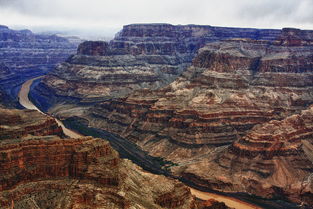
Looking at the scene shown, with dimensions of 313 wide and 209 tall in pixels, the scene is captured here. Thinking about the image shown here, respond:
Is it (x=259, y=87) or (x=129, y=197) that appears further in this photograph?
(x=259, y=87)

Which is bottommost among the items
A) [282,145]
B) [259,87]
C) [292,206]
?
[292,206]

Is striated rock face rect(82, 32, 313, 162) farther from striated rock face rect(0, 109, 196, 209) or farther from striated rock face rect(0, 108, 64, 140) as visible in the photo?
striated rock face rect(0, 109, 196, 209)

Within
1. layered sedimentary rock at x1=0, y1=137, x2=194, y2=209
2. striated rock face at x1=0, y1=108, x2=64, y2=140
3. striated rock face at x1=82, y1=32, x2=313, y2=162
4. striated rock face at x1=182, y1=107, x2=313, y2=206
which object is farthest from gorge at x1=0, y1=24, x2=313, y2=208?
striated rock face at x1=0, y1=108, x2=64, y2=140

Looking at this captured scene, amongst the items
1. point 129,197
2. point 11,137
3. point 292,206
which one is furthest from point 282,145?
point 11,137

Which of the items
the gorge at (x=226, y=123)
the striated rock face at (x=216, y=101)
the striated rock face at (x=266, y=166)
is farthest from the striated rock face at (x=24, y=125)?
the striated rock face at (x=266, y=166)

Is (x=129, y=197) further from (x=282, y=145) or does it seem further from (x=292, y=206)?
(x=282, y=145)

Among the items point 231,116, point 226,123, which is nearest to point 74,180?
point 226,123

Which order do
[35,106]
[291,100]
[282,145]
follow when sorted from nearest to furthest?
1. [282,145]
2. [291,100]
3. [35,106]
